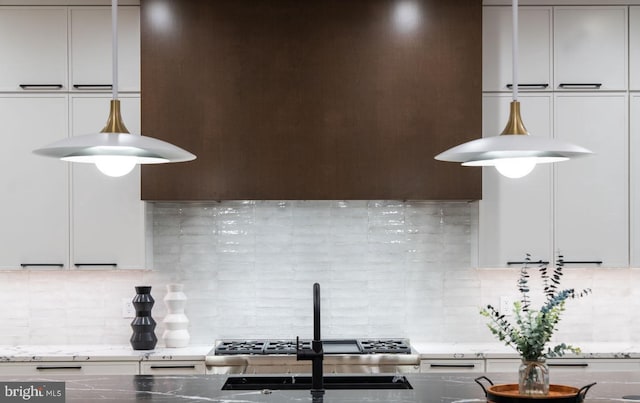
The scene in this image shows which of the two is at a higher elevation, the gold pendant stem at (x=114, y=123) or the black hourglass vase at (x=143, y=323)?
the gold pendant stem at (x=114, y=123)

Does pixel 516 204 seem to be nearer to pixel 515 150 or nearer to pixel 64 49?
pixel 515 150

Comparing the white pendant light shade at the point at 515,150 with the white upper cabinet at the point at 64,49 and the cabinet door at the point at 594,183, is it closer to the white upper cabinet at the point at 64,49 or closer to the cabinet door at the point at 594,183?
the cabinet door at the point at 594,183

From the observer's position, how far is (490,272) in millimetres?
4621

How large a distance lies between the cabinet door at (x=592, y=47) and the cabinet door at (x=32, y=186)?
296 cm

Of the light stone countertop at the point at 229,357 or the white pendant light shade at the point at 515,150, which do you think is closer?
the white pendant light shade at the point at 515,150

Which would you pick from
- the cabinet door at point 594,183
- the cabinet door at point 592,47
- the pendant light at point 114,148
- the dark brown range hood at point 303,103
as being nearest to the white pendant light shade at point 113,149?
the pendant light at point 114,148

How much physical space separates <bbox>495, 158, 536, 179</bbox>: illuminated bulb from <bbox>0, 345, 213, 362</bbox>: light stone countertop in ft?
7.28

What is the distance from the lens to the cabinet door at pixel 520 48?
14.2 feet

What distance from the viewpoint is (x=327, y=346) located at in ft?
14.2

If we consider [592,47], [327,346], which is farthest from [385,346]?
[592,47]

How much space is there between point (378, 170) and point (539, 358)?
2121 millimetres

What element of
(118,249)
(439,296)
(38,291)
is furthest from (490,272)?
(38,291)

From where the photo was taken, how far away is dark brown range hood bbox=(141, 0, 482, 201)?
4242 millimetres

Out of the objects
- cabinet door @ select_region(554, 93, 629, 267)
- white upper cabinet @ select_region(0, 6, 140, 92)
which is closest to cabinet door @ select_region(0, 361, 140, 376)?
white upper cabinet @ select_region(0, 6, 140, 92)
